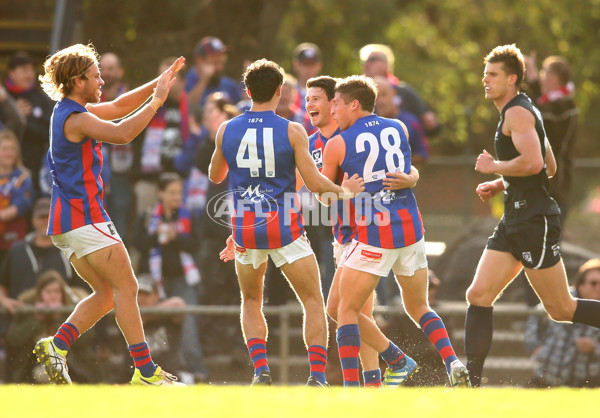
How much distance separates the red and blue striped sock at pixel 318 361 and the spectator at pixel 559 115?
458 centimetres

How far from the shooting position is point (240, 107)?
37.9 feet

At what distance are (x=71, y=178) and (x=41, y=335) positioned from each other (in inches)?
158

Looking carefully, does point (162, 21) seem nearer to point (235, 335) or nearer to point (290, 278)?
point (235, 335)

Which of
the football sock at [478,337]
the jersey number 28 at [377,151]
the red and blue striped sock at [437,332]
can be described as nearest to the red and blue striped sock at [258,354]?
the red and blue striped sock at [437,332]

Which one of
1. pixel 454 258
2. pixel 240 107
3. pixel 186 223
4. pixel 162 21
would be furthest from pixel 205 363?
pixel 162 21

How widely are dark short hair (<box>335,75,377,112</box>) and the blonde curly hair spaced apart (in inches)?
72.0

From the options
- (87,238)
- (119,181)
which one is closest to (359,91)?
(87,238)

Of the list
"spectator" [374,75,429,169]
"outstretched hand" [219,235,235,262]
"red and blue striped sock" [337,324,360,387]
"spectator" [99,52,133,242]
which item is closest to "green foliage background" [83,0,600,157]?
"spectator" [374,75,429,169]

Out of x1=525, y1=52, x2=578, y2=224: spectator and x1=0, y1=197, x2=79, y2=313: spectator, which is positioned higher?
x1=525, y1=52, x2=578, y2=224: spectator

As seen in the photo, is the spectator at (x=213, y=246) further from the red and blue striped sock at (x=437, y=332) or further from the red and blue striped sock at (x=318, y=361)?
the red and blue striped sock at (x=437, y=332)

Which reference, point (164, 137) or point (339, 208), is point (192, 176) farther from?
point (339, 208)

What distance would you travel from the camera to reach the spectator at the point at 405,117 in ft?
36.7

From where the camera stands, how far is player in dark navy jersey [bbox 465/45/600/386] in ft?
26.1

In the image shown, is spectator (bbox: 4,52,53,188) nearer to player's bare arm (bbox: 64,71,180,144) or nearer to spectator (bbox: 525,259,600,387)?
player's bare arm (bbox: 64,71,180,144)
